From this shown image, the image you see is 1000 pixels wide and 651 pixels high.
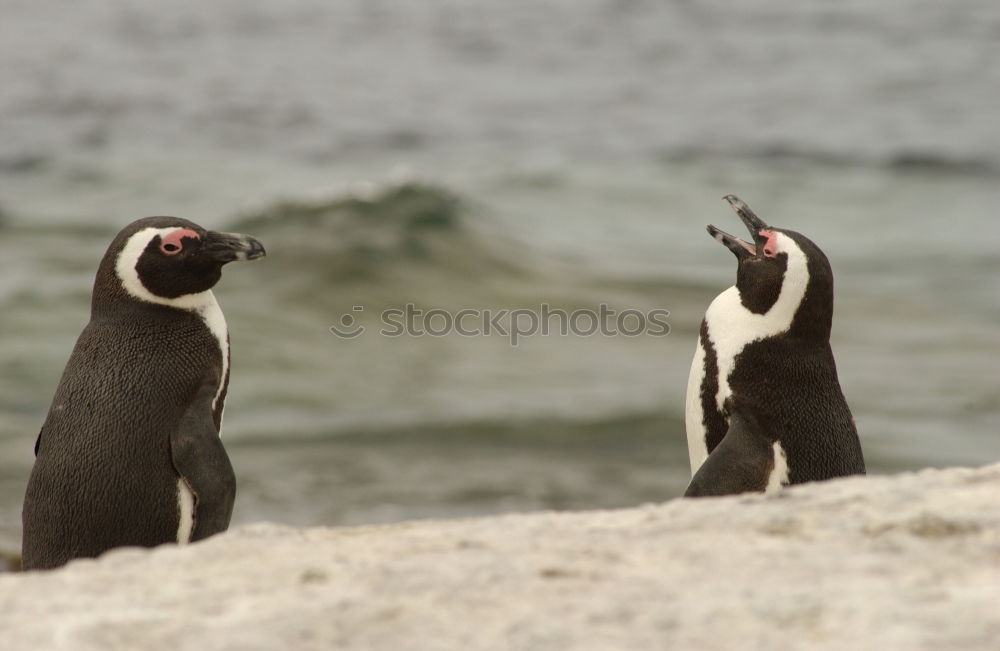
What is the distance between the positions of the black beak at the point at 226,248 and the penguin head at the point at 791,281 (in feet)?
5.20

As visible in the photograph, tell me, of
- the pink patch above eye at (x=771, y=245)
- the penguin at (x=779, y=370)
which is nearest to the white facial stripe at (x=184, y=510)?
the penguin at (x=779, y=370)

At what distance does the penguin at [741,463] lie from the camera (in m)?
4.41

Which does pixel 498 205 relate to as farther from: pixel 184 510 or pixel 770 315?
pixel 184 510

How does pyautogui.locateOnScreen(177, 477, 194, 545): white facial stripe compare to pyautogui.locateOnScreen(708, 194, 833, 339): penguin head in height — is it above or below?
below

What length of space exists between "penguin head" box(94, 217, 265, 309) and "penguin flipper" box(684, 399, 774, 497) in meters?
1.55

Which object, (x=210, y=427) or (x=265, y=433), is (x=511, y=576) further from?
(x=265, y=433)

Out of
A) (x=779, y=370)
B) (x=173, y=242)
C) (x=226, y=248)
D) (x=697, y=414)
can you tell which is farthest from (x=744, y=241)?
(x=173, y=242)

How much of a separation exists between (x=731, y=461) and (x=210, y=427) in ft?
5.14

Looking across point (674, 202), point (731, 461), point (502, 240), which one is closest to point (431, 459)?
point (731, 461)

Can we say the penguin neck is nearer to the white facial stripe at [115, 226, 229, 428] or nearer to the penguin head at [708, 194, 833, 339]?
the penguin head at [708, 194, 833, 339]

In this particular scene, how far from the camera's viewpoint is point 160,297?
14.9 feet

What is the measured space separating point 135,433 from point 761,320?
78.5 inches

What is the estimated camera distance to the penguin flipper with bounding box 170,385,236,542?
420 cm

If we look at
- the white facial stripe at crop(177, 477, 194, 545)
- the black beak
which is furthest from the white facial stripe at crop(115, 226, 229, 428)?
the white facial stripe at crop(177, 477, 194, 545)
